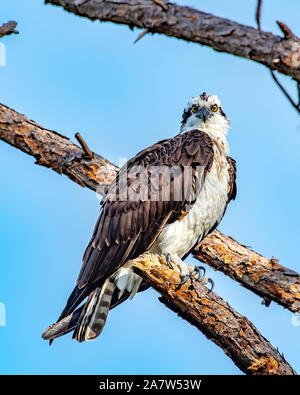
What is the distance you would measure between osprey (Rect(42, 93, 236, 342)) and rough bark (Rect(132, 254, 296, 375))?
0.30 m

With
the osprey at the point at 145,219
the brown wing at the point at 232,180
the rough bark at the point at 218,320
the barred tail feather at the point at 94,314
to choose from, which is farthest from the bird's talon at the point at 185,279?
the brown wing at the point at 232,180

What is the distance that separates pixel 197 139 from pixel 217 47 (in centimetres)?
220

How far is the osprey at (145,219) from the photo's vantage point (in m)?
5.39

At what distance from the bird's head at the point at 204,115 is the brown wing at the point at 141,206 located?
666mm

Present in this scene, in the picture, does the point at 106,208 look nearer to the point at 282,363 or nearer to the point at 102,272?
the point at 102,272

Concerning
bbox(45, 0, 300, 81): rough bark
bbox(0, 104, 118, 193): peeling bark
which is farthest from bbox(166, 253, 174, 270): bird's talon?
bbox(45, 0, 300, 81): rough bark

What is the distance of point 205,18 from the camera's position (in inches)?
147

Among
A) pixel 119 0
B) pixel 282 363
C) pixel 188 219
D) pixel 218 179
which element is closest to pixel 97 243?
pixel 188 219

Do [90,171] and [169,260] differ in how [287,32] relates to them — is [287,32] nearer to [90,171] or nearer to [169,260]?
[169,260]

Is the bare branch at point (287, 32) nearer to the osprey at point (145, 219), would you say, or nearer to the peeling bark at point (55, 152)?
the osprey at point (145, 219)

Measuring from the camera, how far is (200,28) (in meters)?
3.73

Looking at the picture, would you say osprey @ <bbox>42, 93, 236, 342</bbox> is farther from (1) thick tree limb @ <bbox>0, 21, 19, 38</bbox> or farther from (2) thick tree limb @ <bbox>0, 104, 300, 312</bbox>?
(1) thick tree limb @ <bbox>0, 21, 19, 38</bbox>

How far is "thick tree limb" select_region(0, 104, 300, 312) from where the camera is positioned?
6219 millimetres

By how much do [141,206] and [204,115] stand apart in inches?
58.7
